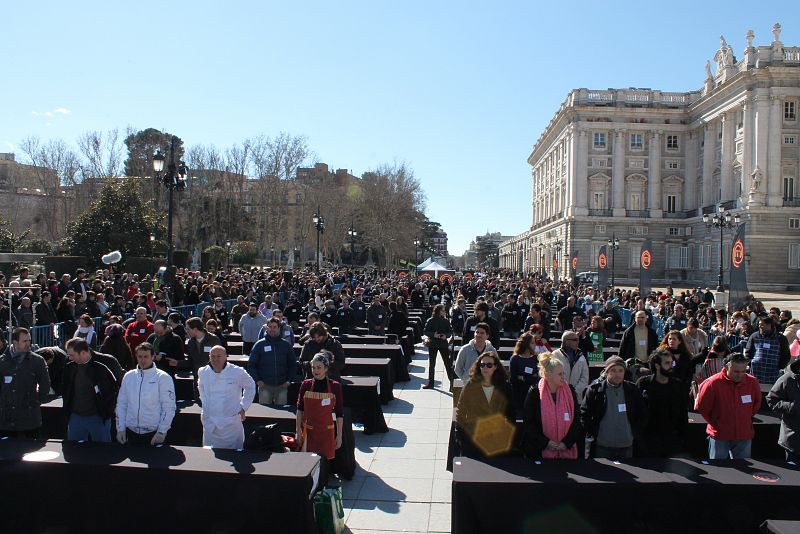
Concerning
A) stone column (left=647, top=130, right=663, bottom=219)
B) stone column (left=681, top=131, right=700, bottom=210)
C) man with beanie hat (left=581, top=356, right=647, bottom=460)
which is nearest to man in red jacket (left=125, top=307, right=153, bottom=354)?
man with beanie hat (left=581, top=356, right=647, bottom=460)

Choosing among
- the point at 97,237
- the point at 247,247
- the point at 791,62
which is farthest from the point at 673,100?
the point at 97,237

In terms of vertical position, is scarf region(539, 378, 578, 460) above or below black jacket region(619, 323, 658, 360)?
below

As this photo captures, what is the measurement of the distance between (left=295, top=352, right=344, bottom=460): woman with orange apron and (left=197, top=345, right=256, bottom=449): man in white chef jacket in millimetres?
603

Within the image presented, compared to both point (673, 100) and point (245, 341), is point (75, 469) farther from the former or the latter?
point (673, 100)

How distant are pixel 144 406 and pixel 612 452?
4717 millimetres

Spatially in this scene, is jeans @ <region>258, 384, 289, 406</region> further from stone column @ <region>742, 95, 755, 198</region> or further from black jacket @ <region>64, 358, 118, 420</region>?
stone column @ <region>742, 95, 755, 198</region>

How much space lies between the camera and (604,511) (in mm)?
5355

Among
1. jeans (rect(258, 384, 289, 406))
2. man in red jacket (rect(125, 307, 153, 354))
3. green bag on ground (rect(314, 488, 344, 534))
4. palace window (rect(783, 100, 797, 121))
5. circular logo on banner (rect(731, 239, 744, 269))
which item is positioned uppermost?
palace window (rect(783, 100, 797, 121))

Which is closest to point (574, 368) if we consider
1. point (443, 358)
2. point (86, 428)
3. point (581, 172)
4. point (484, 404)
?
point (484, 404)

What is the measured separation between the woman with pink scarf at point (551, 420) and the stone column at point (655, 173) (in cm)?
7218

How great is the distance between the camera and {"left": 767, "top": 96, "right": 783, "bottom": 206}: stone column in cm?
5631

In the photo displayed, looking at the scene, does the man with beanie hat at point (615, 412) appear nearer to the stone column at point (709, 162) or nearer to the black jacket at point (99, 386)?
the black jacket at point (99, 386)

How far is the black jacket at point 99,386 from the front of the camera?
6840 millimetres

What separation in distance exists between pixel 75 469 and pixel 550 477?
4128mm
